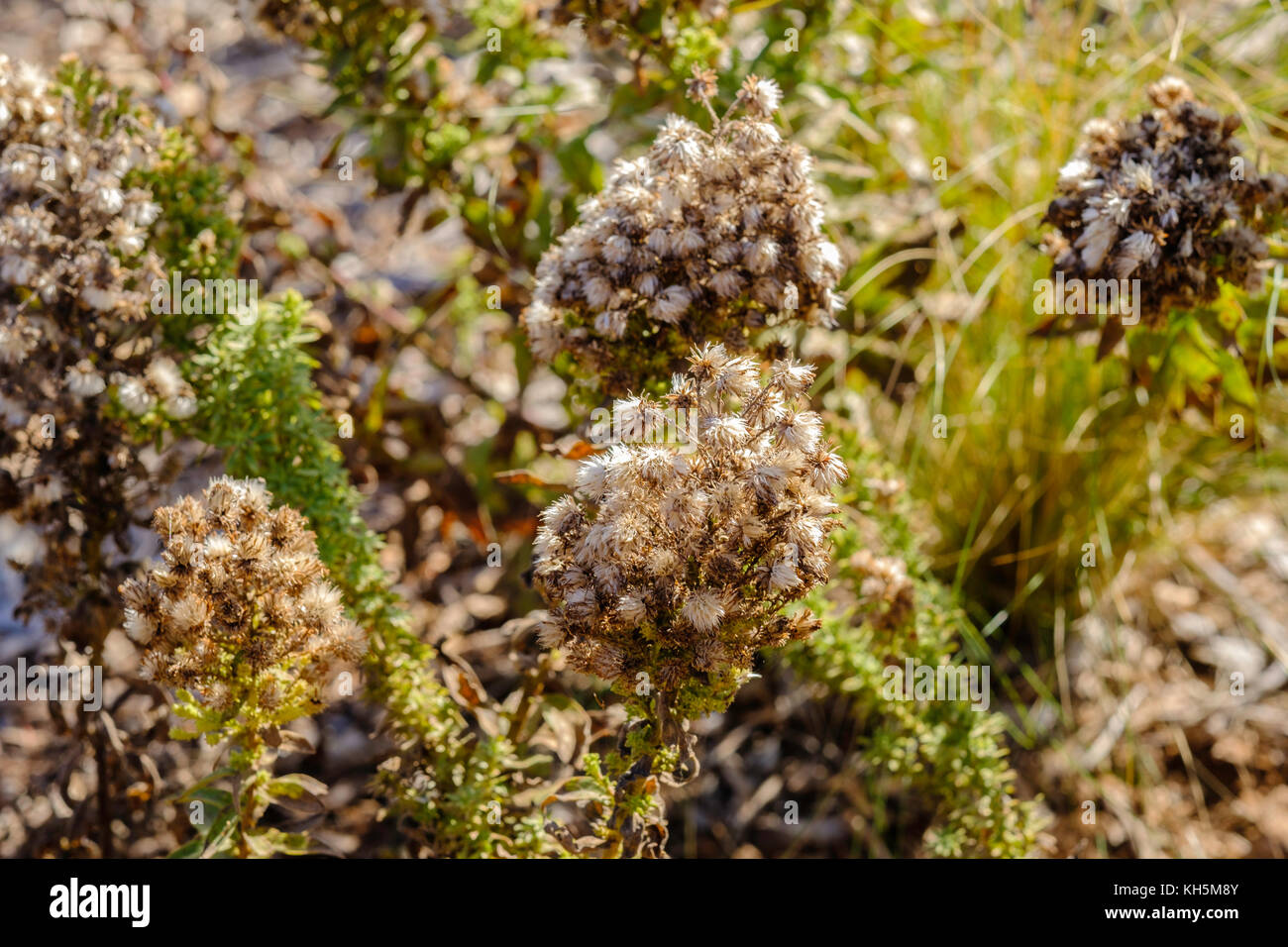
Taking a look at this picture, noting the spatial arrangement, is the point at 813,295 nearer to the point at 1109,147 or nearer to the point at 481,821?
the point at 1109,147

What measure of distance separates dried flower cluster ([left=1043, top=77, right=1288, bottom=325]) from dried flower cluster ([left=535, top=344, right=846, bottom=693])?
0.76 metres

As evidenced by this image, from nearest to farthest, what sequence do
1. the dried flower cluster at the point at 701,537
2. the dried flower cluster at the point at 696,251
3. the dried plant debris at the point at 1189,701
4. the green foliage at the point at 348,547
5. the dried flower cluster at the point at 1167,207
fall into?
the dried flower cluster at the point at 701,537
the dried flower cluster at the point at 696,251
the dried flower cluster at the point at 1167,207
the green foliage at the point at 348,547
the dried plant debris at the point at 1189,701

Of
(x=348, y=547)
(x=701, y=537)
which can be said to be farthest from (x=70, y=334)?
(x=701, y=537)

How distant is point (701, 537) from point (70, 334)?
1.33m

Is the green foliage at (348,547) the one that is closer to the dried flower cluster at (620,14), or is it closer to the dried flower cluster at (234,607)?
the dried flower cluster at (234,607)

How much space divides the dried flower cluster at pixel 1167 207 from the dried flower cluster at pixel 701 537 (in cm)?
76

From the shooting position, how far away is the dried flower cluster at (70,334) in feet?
6.37

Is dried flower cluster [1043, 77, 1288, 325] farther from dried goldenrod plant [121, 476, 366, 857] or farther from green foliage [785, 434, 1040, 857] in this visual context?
dried goldenrod plant [121, 476, 366, 857]

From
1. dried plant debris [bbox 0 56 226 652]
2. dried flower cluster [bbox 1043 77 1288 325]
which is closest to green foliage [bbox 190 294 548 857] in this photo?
dried plant debris [bbox 0 56 226 652]

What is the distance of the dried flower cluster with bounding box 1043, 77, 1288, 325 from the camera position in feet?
6.31

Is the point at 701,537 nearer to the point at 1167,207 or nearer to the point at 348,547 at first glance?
the point at 348,547

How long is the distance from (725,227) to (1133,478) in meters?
1.81

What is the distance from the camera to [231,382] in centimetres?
213

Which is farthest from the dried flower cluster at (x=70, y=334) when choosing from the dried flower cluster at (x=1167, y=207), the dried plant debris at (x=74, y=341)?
the dried flower cluster at (x=1167, y=207)
